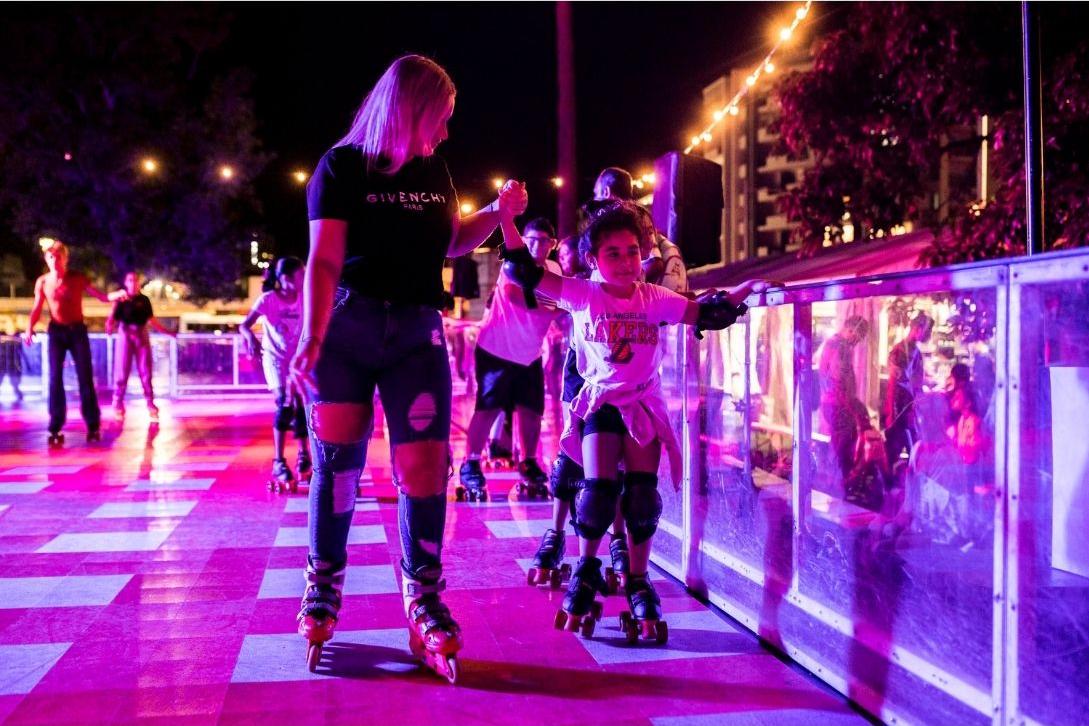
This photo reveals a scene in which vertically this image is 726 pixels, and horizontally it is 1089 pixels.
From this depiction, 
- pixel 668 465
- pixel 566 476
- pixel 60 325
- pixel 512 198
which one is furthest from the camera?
pixel 60 325

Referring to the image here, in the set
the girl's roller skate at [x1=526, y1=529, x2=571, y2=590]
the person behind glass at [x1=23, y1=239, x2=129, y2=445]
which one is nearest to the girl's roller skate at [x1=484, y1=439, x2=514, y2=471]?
the girl's roller skate at [x1=526, y1=529, x2=571, y2=590]

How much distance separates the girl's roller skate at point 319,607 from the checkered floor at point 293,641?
7 centimetres

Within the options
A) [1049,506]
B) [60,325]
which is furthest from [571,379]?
[60,325]

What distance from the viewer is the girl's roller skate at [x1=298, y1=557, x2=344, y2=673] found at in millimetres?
2746

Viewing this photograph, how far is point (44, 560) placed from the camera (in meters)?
4.20

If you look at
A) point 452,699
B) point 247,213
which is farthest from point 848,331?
point 247,213

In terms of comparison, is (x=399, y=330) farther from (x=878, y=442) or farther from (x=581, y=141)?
(x=581, y=141)

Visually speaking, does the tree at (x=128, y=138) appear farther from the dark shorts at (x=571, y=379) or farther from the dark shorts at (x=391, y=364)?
the dark shorts at (x=391, y=364)

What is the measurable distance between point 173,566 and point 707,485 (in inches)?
91.8

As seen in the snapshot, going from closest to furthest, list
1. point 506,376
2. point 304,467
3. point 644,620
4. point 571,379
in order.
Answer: point 644,620 < point 571,379 < point 506,376 < point 304,467

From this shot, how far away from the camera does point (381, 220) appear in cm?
273

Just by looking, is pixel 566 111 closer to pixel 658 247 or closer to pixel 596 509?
pixel 658 247

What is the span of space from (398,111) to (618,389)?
1.16m

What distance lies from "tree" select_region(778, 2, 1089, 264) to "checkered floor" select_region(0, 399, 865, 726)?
3602mm
